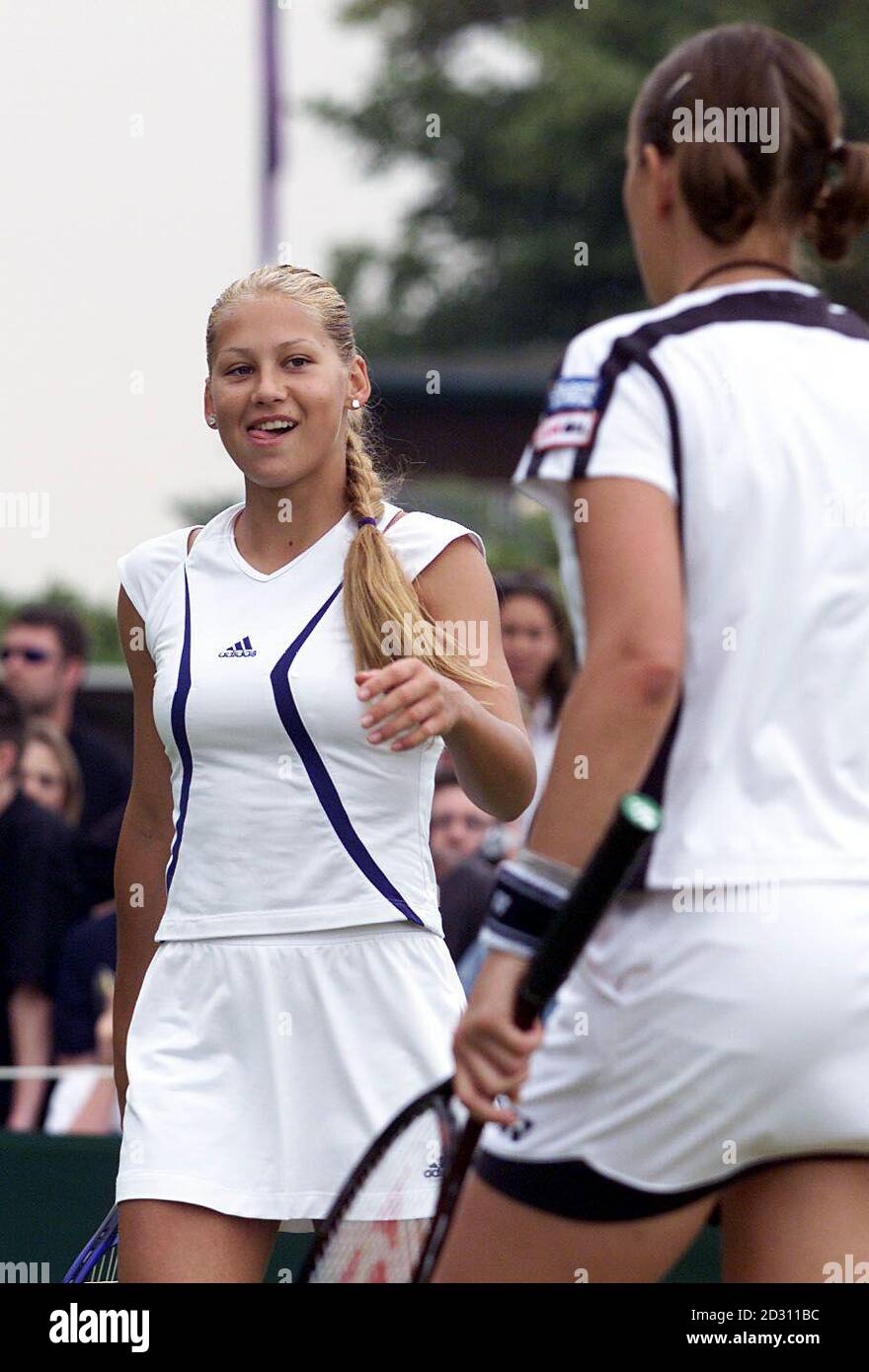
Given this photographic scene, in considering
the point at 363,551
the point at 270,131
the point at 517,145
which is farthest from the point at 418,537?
the point at 517,145

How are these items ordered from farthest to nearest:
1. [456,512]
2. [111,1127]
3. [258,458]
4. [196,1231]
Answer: [456,512]
[111,1127]
[258,458]
[196,1231]

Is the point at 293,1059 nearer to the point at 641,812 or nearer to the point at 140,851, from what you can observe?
the point at 140,851

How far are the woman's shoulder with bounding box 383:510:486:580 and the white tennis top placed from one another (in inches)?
46.7

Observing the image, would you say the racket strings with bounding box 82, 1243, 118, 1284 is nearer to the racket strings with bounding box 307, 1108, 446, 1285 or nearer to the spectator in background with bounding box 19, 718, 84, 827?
the racket strings with bounding box 307, 1108, 446, 1285

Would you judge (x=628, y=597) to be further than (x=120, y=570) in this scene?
No

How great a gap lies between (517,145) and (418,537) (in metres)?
30.2

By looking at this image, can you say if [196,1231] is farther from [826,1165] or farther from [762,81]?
[762,81]

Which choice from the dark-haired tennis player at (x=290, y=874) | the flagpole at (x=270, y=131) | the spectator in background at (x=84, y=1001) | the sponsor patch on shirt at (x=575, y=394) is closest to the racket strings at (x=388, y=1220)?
the dark-haired tennis player at (x=290, y=874)

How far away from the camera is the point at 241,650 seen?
3.79 metres

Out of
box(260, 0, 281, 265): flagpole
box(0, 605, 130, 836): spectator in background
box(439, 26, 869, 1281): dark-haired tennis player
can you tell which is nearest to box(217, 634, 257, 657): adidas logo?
box(439, 26, 869, 1281): dark-haired tennis player

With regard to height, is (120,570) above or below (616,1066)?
above

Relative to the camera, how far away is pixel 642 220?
9.46ft

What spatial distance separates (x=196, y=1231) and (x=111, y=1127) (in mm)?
3908

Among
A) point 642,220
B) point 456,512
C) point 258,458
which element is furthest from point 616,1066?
point 456,512
